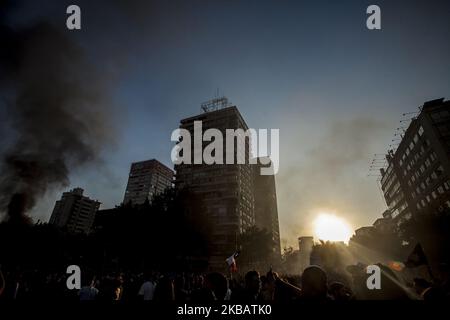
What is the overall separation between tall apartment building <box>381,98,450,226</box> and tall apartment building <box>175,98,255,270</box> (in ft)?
127

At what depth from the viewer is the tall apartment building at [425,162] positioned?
3784cm

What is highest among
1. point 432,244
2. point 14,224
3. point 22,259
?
point 14,224

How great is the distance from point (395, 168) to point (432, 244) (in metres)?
36.0

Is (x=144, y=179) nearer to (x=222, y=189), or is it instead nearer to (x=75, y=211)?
(x=75, y=211)

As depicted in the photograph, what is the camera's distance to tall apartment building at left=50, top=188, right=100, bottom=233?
130 meters

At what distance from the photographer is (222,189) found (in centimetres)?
5769

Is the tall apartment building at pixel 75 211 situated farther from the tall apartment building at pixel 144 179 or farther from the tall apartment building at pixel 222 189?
the tall apartment building at pixel 222 189

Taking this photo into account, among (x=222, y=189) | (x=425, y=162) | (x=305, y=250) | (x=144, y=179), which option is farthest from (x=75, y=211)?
(x=425, y=162)

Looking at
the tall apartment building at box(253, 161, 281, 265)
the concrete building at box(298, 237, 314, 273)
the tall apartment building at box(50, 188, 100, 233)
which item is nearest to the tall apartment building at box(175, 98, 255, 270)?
the tall apartment building at box(253, 161, 281, 265)

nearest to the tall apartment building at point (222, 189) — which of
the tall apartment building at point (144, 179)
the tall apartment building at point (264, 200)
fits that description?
the tall apartment building at point (264, 200)

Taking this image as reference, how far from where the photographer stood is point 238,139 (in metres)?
71.4
